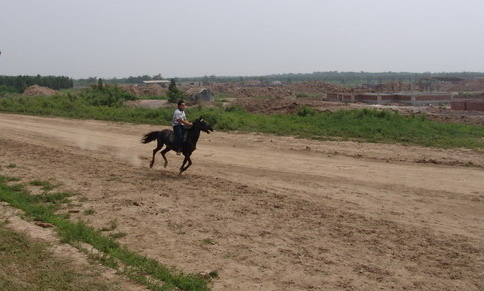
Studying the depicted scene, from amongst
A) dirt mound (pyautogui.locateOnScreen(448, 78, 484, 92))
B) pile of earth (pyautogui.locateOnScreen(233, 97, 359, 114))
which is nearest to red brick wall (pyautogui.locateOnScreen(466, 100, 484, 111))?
pile of earth (pyautogui.locateOnScreen(233, 97, 359, 114))

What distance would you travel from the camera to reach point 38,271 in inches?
286

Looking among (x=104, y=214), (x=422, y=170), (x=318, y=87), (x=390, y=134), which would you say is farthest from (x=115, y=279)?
(x=318, y=87)

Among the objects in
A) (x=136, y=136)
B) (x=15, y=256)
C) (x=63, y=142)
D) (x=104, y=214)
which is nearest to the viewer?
(x=15, y=256)

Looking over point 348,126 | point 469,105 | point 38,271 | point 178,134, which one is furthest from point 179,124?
point 469,105

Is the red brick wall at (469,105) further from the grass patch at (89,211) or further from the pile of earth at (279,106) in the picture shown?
the grass patch at (89,211)

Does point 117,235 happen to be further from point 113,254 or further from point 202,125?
point 202,125

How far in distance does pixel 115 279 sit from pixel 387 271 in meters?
4.03

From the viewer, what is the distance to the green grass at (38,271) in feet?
22.3

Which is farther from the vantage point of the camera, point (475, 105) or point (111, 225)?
point (475, 105)

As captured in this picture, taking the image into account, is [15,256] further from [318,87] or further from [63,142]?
[318,87]

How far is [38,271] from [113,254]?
122cm

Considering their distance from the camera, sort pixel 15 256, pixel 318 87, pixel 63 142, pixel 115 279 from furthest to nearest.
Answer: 1. pixel 318 87
2. pixel 63 142
3. pixel 15 256
4. pixel 115 279

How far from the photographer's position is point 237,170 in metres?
15.9

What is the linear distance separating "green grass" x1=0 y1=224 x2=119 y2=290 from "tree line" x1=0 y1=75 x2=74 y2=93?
86507 mm
